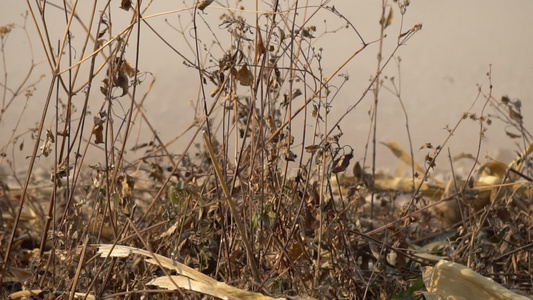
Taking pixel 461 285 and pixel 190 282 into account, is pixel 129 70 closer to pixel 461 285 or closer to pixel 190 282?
pixel 190 282

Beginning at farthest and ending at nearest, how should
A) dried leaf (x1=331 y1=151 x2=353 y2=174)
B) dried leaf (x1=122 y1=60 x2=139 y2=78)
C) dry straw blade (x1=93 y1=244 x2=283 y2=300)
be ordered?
dried leaf (x1=122 y1=60 x2=139 y2=78), dried leaf (x1=331 y1=151 x2=353 y2=174), dry straw blade (x1=93 y1=244 x2=283 y2=300)

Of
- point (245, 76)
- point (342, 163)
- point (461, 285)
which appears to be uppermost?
point (245, 76)

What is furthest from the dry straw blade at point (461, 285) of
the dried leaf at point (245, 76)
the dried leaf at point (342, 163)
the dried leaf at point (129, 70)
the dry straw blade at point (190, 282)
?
the dried leaf at point (129, 70)

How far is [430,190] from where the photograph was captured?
3.50 metres

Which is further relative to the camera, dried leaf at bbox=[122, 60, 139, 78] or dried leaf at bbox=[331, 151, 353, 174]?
dried leaf at bbox=[122, 60, 139, 78]

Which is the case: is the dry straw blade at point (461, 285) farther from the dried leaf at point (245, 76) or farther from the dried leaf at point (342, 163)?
the dried leaf at point (245, 76)

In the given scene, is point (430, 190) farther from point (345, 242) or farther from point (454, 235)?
point (345, 242)

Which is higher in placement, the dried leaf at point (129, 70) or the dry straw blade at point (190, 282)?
the dried leaf at point (129, 70)

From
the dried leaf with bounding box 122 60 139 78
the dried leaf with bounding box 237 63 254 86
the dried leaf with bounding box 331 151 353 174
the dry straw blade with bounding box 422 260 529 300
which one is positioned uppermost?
the dried leaf with bounding box 122 60 139 78

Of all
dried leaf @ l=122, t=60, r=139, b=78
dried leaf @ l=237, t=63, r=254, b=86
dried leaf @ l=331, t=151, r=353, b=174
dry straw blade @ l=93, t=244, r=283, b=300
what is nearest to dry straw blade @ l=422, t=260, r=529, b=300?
dried leaf @ l=331, t=151, r=353, b=174

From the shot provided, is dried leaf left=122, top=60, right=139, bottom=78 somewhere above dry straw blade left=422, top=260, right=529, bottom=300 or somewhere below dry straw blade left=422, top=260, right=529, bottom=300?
above

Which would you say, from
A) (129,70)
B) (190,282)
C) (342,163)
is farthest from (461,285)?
(129,70)

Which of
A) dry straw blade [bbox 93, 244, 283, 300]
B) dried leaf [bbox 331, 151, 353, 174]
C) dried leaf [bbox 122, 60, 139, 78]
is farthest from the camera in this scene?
dried leaf [bbox 122, 60, 139, 78]

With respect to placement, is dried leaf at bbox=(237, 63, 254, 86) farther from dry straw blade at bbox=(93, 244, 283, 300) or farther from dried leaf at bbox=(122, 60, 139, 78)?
dry straw blade at bbox=(93, 244, 283, 300)
